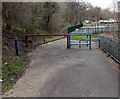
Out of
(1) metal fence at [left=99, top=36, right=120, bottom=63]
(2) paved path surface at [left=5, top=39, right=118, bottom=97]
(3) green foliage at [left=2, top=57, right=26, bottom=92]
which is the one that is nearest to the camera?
(2) paved path surface at [left=5, top=39, right=118, bottom=97]

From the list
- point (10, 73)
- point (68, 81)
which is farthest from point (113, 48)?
point (10, 73)

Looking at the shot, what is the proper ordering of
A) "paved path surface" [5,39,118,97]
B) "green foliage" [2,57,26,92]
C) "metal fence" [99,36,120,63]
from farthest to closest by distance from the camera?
"metal fence" [99,36,120,63] < "green foliage" [2,57,26,92] < "paved path surface" [5,39,118,97]

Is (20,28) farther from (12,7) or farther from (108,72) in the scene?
(108,72)

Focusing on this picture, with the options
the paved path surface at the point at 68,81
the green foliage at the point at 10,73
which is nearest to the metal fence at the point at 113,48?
the paved path surface at the point at 68,81

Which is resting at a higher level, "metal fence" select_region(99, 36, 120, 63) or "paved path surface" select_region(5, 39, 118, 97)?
"metal fence" select_region(99, 36, 120, 63)

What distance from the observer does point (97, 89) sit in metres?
4.50

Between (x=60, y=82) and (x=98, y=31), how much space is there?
85.1 feet

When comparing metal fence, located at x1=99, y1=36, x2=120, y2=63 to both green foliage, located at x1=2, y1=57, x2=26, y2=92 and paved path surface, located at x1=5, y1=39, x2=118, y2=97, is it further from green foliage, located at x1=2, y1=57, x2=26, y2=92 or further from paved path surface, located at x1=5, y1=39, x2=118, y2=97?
green foliage, located at x1=2, y1=57, x2=26, y2=92

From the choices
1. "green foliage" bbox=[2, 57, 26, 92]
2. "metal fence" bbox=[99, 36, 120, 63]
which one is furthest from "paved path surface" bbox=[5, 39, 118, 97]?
"metal fence" bbox=[99, 36, 120, 63]

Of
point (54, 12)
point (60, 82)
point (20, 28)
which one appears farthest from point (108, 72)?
point (54, 12)

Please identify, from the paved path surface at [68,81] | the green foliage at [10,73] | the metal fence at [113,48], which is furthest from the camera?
the metal fence at [113,48]

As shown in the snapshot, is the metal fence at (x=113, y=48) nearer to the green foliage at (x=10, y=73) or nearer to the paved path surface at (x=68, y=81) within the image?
the paved path surface at (x=68, y=81)

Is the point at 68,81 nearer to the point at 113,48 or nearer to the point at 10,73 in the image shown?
the point at 10,73

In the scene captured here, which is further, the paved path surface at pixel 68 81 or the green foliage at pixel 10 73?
the green foliage at pixel 10 73
